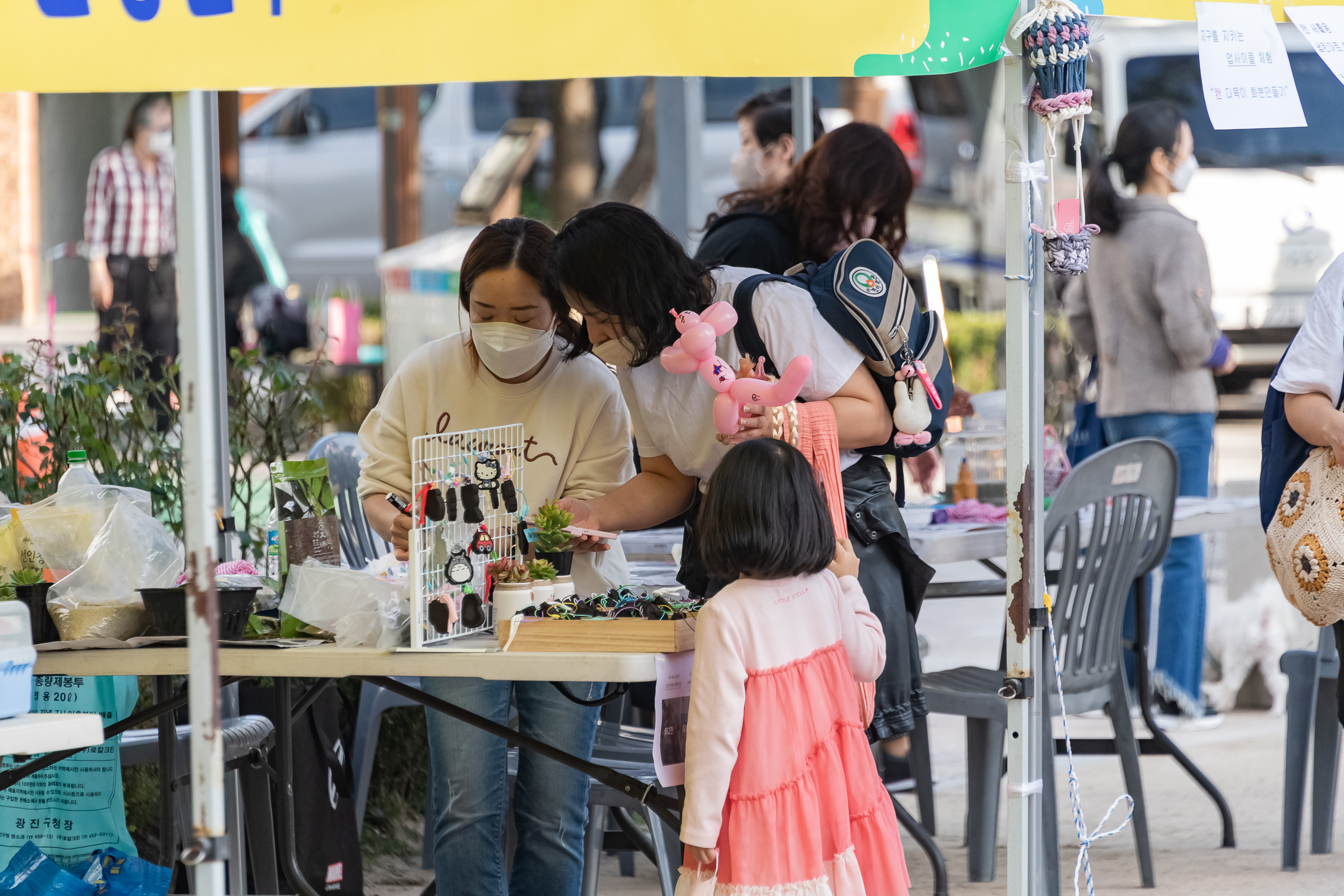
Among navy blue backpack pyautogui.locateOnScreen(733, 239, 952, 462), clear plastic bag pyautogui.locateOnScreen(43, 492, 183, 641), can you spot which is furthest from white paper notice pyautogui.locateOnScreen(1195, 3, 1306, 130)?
clear plastic bag pyautogui.locateOnScreen(43, 492, 183, 641)

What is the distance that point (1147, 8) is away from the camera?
8.02ft

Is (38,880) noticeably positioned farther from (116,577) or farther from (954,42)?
(954,42)

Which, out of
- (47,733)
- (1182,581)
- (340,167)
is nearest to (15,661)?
(47,733)

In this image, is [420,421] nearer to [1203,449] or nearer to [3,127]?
[1203,449]

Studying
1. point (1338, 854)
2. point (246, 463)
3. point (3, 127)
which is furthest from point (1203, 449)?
point (3, 127)

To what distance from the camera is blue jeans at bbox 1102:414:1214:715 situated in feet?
16.7

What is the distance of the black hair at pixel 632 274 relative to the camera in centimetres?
253

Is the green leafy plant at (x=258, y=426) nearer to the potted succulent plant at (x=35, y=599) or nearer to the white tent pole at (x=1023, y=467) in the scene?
the potted succulent plant at (x=35, y=599)

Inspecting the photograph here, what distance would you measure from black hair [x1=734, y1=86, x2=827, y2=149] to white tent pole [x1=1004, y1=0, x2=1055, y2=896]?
2.37 meters

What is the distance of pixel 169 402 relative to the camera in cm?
385

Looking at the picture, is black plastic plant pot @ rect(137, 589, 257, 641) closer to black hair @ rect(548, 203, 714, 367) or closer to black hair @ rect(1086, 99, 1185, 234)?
black hair @ rect(548, 203, 714, 367)

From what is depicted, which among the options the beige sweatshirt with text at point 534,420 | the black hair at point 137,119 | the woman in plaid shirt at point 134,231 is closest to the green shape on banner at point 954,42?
the beige sweatshirt with text at point 534,420

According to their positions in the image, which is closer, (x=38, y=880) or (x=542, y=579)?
(x=542, y=579)

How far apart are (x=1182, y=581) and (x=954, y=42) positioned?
3.22m
